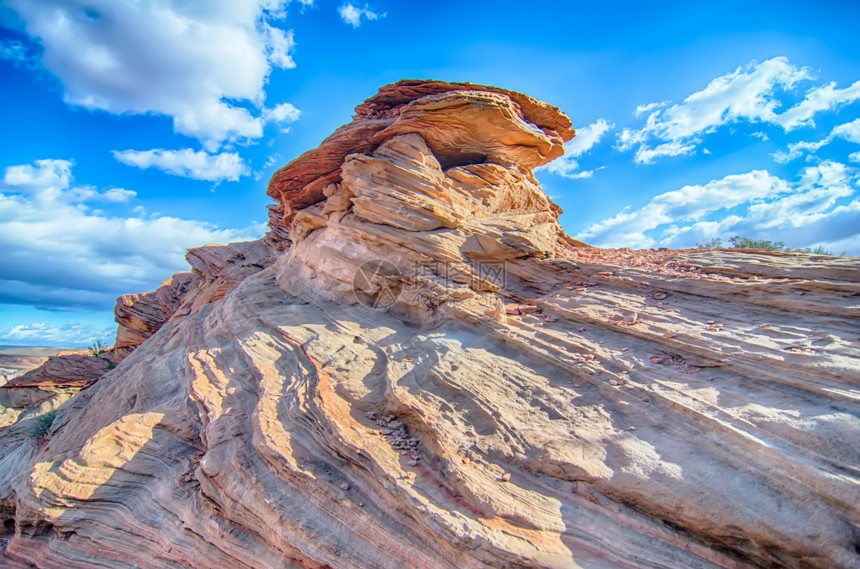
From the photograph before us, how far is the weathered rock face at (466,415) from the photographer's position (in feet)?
15.9

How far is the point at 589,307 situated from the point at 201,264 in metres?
22.8

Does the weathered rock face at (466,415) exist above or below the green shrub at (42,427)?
above

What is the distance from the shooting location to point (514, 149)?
14.3 m

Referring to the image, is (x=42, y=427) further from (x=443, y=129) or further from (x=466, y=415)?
(x=443, y=129)

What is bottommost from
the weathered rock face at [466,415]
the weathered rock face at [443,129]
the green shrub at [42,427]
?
the green shrub at [42,427]

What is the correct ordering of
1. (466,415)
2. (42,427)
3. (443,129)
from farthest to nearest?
(42,427) < (443,129) < (466,415)

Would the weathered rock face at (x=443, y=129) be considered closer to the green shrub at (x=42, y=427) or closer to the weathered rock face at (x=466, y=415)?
the weathered rock face at (x=466, y=415)

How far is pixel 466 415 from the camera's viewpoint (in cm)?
680

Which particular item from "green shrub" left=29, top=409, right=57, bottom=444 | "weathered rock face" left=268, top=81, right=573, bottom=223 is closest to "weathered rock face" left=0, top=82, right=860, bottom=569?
"weathered rock face" left=268, top=81, right=573, bottom=223

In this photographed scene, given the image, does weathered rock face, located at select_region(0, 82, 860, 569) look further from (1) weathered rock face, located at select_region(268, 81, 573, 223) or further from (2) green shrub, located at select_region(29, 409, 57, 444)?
(2) green shrub, located at select_region(29, 409, 57, 444)

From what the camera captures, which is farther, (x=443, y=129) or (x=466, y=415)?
(x=443, y=129)

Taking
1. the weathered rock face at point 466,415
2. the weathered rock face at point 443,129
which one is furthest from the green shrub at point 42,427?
the weathered rock face at point 443,129

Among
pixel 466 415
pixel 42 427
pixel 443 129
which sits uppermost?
pixel 443 129

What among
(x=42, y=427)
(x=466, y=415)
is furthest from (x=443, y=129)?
(x=42, y=427)
